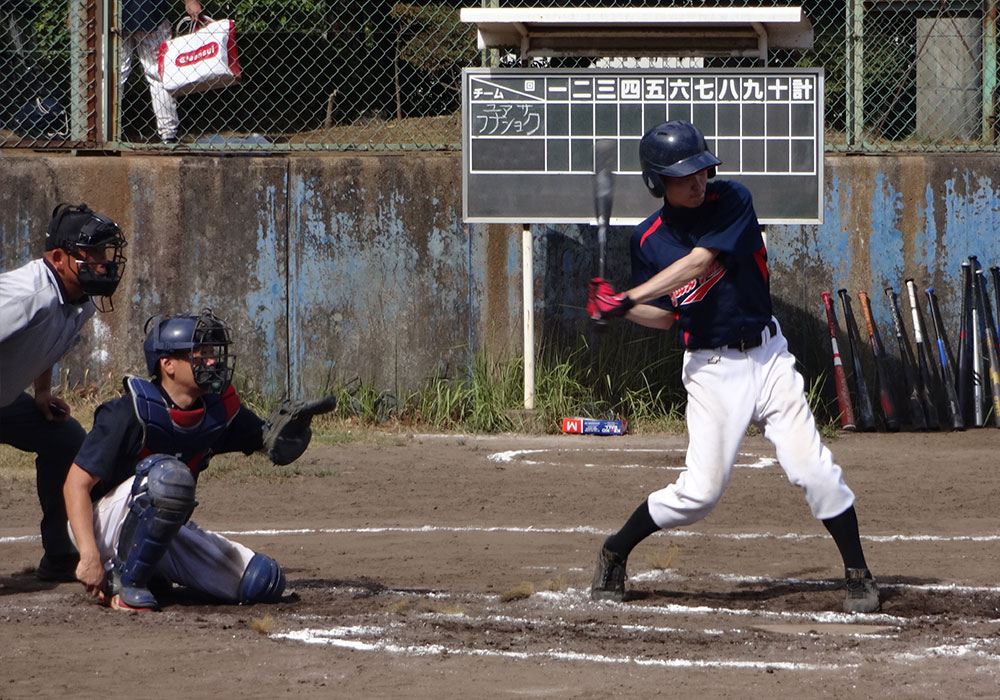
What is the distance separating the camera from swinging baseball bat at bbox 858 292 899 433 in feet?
31.9

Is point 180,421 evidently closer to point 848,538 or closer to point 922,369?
point 848,538

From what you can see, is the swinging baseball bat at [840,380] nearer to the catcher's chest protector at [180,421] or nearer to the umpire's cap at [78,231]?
the catcher's chest protector at [180,421]

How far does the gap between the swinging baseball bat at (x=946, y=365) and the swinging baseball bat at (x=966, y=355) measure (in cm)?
6

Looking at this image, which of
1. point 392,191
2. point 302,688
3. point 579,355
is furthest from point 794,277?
point 302,688

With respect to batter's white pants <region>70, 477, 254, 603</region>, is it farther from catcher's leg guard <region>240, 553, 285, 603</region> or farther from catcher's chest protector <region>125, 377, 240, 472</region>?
catcher's chest protector <region>125, 377, 240, 472</region>

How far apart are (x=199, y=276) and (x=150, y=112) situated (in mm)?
1914

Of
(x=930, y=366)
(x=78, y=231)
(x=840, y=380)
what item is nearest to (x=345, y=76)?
(x=840, y=380)

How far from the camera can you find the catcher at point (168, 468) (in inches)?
179

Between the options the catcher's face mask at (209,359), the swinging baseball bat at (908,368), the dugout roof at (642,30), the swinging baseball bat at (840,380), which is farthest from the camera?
the swinging baseball bat at (908,368)

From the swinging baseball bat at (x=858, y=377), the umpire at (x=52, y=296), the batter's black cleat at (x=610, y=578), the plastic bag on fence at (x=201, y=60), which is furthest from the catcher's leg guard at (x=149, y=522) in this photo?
the swinging baseball bat at (x=858, y=377)

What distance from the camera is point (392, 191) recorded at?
1012cm

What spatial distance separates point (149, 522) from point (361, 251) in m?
5.77

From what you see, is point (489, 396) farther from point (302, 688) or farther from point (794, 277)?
point (302, 688)

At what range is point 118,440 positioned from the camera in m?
4.62
